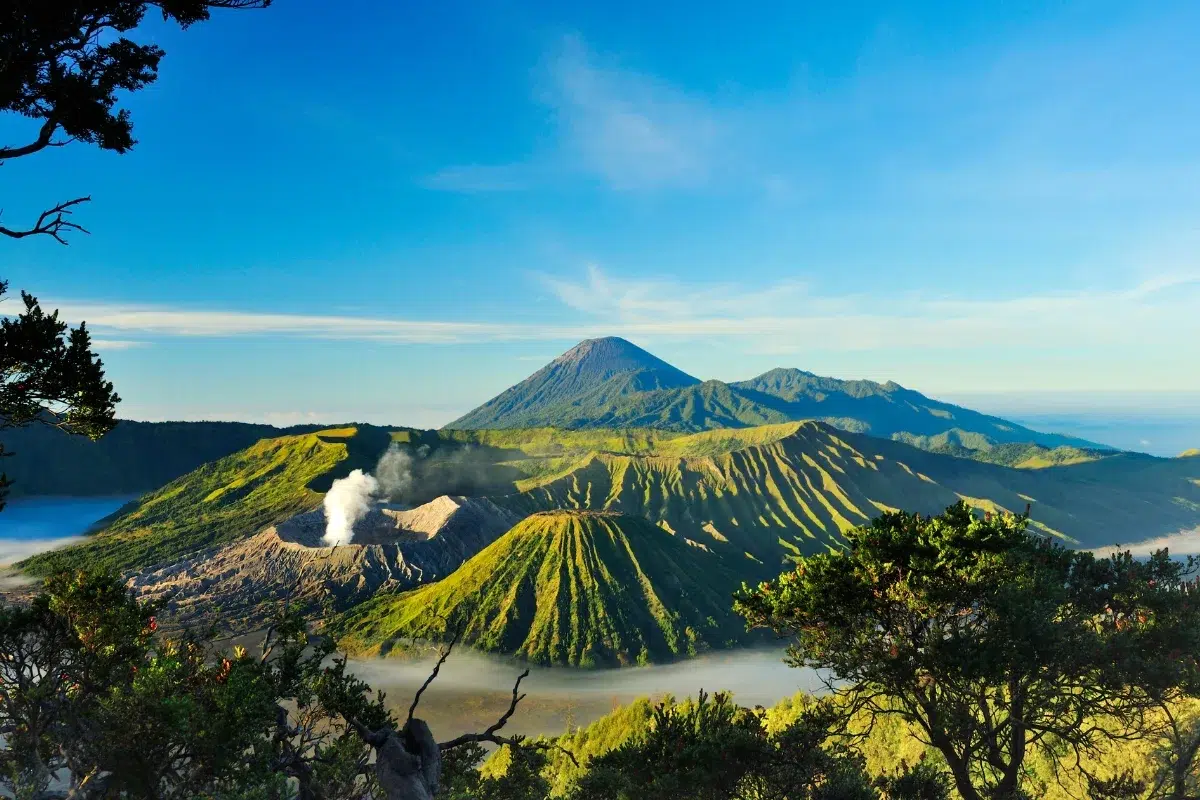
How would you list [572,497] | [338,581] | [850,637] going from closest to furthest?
[850,637]
[338,581]
[572,497]

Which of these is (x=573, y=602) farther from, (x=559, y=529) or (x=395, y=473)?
(x=395, y=473)

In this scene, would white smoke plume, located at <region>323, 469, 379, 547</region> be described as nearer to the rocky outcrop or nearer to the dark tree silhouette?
the rocky outcrop

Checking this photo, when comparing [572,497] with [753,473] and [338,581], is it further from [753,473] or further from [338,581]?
[338,581]

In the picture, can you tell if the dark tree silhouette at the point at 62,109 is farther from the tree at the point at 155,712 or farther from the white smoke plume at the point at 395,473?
the white smoke plume at the point at 395,473

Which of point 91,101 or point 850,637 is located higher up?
point 91,101

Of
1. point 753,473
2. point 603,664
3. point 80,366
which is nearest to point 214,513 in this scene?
point 603,664

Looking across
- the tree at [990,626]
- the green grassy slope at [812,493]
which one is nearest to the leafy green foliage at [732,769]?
the tree at [990,626]

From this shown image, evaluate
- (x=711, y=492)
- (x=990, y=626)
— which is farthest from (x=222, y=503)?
(x=990, y=626)
